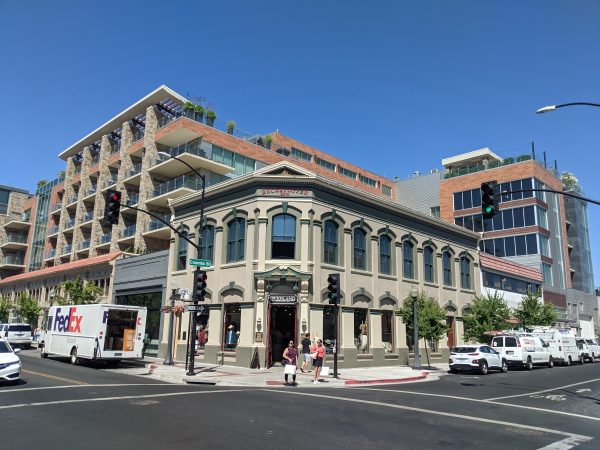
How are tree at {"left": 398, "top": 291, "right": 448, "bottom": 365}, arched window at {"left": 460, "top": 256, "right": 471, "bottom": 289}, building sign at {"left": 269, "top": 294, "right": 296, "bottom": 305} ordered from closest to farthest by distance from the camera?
building sign at {"left": 269, "top": 294, "right": 296, "bottom": 305}
tree at {"left": 398, "top": 291, "right": 448, "bottom": 365}
arched window at {"left": 460, "top": 256, "right": 471, "bottom": 289}

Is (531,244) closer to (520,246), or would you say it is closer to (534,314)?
(520,246)

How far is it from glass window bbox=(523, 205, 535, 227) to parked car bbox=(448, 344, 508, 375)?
2935cm

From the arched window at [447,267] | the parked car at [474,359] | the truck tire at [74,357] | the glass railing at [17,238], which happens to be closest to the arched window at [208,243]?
the truck tire at [74,357]

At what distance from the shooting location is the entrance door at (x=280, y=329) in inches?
981

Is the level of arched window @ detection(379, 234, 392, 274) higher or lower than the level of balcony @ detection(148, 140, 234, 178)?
lower

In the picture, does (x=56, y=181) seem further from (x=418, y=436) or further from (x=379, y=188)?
(x=418, y=436)

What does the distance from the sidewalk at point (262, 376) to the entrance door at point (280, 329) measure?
87 cm

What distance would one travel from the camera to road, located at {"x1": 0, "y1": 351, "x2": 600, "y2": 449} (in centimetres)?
873

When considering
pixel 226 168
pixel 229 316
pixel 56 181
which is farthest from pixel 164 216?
pixel 56 181

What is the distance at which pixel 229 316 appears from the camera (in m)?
26.5

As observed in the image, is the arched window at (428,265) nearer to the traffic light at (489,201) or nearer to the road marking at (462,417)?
the traffic light at (489,201)

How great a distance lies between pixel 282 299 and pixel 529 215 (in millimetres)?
38264

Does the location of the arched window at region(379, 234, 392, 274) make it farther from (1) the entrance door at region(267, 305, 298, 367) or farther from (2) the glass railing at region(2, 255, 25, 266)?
(2) the glass railing at region(2, 255, 25, 266)

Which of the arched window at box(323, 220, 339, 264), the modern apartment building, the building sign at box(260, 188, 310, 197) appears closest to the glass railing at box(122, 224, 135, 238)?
the building sign at box(260, 188, 310, 197)
